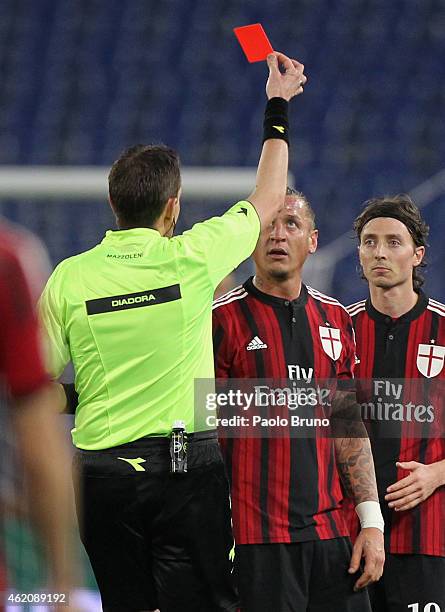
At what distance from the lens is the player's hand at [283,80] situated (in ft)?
9.92

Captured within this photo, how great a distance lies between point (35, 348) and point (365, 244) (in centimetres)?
223

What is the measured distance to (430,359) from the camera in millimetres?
3324

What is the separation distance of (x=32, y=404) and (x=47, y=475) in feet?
0.31

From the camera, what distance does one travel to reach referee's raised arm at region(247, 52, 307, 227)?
9.35 ft

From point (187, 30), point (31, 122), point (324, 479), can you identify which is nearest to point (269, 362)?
point (324, 479)

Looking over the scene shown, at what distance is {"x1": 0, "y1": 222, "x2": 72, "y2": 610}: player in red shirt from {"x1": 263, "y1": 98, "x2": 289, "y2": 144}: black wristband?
1625 mm

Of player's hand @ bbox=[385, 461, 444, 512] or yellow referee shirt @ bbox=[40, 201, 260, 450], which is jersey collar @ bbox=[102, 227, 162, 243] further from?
player's hand @ bbox=[385, 461, 444, 512]

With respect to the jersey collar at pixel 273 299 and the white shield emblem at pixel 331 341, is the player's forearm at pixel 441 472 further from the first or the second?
the jersey collar at pixel 273 299

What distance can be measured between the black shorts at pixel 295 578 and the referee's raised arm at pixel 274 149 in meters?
0.88

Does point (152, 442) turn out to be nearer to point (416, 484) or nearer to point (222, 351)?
point (222, 351)

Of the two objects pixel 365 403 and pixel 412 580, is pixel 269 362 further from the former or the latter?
pixel 412 580

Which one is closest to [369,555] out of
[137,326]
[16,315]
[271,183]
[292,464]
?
[292,464]

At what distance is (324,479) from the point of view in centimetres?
300

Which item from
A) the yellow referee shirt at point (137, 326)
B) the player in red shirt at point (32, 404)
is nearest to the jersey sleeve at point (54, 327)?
the yellow referee shirt at point (137, 326)
